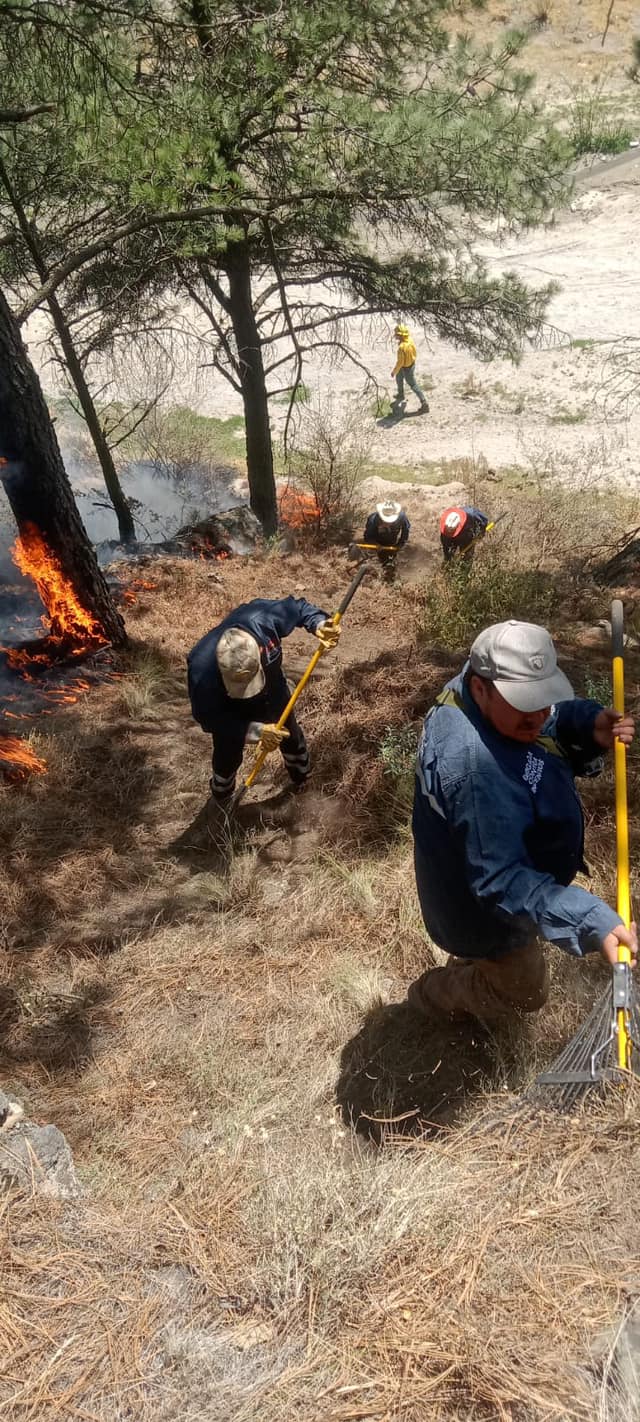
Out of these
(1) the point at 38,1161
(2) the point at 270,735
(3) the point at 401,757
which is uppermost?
Answer: (2) the point at 270,735

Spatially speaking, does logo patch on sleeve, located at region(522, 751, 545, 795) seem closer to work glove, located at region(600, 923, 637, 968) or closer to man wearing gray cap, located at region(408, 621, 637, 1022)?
man wearing gray cap, located at region(408, 621, 637, 1022)

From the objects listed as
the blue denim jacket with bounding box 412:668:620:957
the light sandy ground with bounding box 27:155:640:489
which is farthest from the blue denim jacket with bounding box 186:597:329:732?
the light sandy ground with bounding box 27:155:640:489

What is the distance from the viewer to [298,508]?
35.7 ft

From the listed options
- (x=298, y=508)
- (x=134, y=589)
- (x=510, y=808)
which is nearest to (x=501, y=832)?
(x=510, y=808)

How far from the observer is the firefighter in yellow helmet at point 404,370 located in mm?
13498

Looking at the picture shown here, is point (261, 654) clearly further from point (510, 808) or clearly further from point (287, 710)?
point (510, 808)

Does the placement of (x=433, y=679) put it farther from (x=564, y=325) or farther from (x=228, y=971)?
(x=564, y=325)

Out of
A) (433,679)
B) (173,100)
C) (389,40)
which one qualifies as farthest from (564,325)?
(433,679)

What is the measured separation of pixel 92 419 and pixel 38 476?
15.2ft

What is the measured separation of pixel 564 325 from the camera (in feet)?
51.4

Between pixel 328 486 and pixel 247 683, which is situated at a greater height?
pixel 328 486

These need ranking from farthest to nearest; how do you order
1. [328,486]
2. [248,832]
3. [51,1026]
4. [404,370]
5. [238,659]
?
[404,370], [328,486], [248,832], [238,659], [51,1026]

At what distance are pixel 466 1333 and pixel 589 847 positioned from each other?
218cm

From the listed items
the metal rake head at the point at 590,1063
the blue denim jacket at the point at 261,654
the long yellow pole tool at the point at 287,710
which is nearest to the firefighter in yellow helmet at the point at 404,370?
the long yellow pole tool at the point at 287,710
